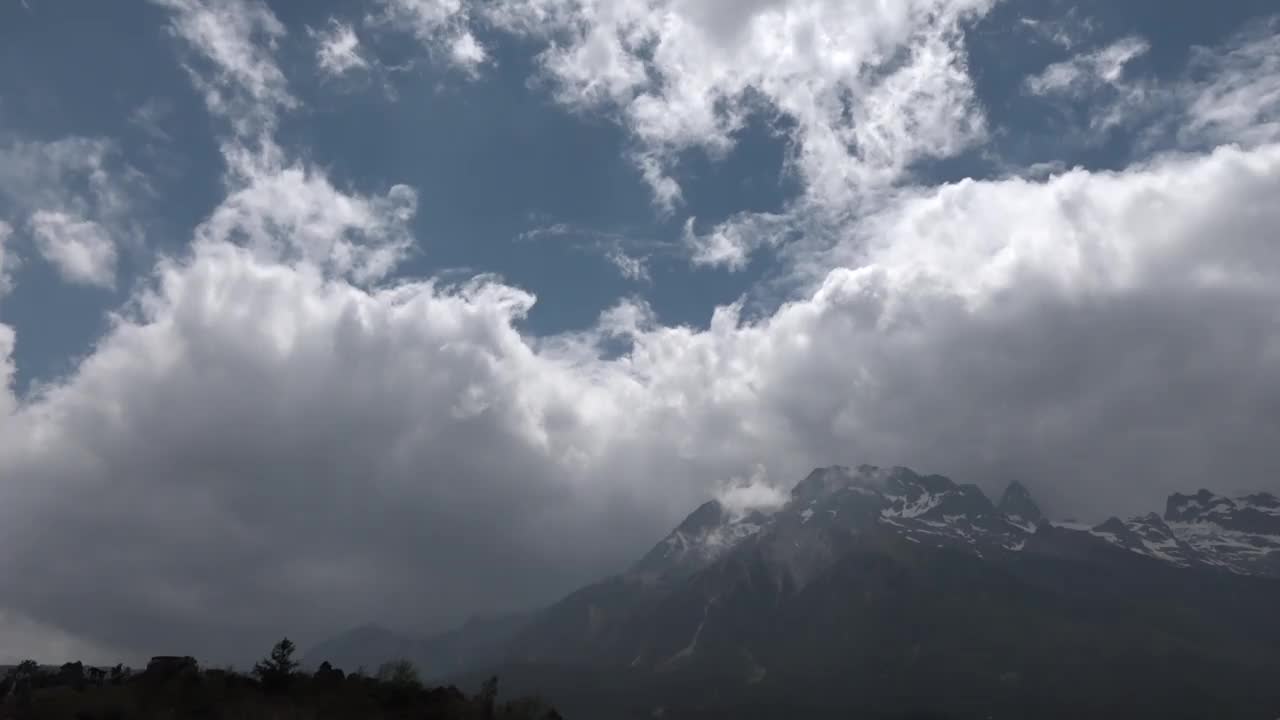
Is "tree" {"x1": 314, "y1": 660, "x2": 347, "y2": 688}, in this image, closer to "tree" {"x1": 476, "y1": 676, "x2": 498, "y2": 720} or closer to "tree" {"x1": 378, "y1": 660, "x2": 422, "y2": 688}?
"tree" {"x1": 378, "y1": 660, "x2": 422, "y2": 688}

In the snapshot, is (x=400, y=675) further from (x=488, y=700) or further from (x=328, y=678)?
(x=488, y=700)

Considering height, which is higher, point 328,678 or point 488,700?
point 328,678

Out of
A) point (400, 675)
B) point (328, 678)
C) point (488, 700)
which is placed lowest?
point (488, 700)

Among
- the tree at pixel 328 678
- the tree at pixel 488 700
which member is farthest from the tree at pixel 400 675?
the tree at pixel 488 700

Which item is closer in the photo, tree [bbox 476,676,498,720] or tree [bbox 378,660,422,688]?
tree [bbox 476,676,498,720]

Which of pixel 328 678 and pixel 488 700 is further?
pixel 328 678

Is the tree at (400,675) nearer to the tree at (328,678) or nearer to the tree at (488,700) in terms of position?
the tree at (328,678)

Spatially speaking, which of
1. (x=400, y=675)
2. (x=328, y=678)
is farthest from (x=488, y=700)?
(x=328, y=678)

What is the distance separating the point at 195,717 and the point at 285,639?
24.6 meters

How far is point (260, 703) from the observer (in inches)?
4338

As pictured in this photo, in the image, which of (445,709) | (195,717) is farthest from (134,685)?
(445,709)

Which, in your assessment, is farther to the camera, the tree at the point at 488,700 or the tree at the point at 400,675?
the tree at the point at 400,675

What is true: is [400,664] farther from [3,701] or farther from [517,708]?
[3,701]

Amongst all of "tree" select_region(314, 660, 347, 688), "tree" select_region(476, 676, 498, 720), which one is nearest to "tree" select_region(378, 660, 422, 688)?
"tree" select_region(314, 660, 347, 688)
